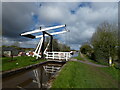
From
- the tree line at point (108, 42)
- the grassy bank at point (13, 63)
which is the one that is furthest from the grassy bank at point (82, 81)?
the tree line at point (108, 42)

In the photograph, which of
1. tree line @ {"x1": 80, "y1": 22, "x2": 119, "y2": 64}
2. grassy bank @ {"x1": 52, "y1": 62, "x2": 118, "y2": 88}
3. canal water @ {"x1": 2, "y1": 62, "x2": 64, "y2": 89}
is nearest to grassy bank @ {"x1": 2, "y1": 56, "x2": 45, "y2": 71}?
canal water @ {"x1": 2, "y1": 62, "x2": 64, "y2": 89}

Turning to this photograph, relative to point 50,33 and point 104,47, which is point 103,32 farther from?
point 50,33

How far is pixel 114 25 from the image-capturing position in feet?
38.1

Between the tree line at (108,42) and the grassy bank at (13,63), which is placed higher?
the tree line at (108,42)

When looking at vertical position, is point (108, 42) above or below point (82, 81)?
above

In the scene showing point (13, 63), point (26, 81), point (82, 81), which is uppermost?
point (13, 63)

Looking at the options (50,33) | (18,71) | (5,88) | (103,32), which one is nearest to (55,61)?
(50,33)

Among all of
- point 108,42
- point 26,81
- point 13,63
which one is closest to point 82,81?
point 26,81

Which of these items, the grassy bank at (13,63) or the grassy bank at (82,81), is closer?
the grassy bank at (82,81)

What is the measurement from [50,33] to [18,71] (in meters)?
9.54

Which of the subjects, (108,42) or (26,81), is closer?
(26,81)

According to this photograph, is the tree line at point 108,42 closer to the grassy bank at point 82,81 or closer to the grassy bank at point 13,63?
the grassy bank at point 82,81

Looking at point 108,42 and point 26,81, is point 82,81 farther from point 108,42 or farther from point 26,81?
point 108,42

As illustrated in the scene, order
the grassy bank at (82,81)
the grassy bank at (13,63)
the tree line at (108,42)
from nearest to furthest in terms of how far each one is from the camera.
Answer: the grassy bank at (82,81) → the grassy bank at (13,63) → the tree line at (108,42)
